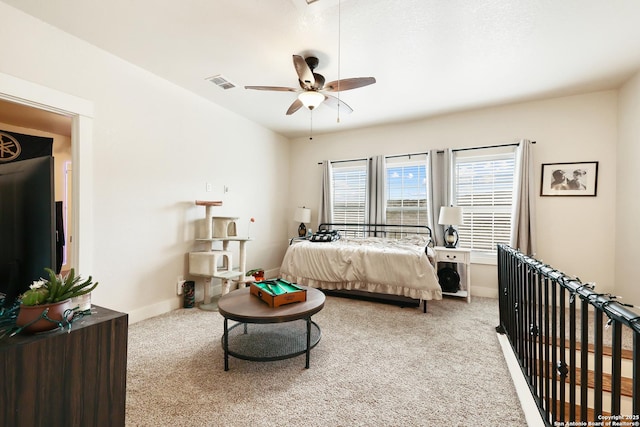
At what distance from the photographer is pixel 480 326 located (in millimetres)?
2904

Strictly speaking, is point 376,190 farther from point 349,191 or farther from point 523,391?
point 523,391

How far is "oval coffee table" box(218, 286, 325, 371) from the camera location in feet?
6.53

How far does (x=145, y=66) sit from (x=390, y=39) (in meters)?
2.52

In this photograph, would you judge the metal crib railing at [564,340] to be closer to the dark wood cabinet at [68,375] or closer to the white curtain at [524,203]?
the white curtain at [524,203]

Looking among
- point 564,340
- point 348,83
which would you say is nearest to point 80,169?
point 348,83

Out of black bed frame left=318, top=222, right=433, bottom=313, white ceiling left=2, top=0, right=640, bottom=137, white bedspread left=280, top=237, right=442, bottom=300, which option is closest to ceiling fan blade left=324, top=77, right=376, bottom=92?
white ceiling left=2, top=0, right=640, bottom=137

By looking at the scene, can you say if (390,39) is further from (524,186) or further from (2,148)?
(2,148)

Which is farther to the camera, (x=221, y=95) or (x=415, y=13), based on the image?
(x=221, y=95)

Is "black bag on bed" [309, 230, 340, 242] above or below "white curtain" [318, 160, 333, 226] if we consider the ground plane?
below

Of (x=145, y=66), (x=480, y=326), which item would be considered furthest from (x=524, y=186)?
(x=145, y=66)

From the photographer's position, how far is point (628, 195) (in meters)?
3.14

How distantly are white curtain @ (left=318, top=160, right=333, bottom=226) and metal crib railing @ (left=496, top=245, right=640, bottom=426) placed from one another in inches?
122

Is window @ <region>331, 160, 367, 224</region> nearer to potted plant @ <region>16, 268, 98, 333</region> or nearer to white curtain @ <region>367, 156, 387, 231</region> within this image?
white curtain @ <region>367, 156, 387, 231</region>

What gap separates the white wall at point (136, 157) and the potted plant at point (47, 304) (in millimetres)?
2035
